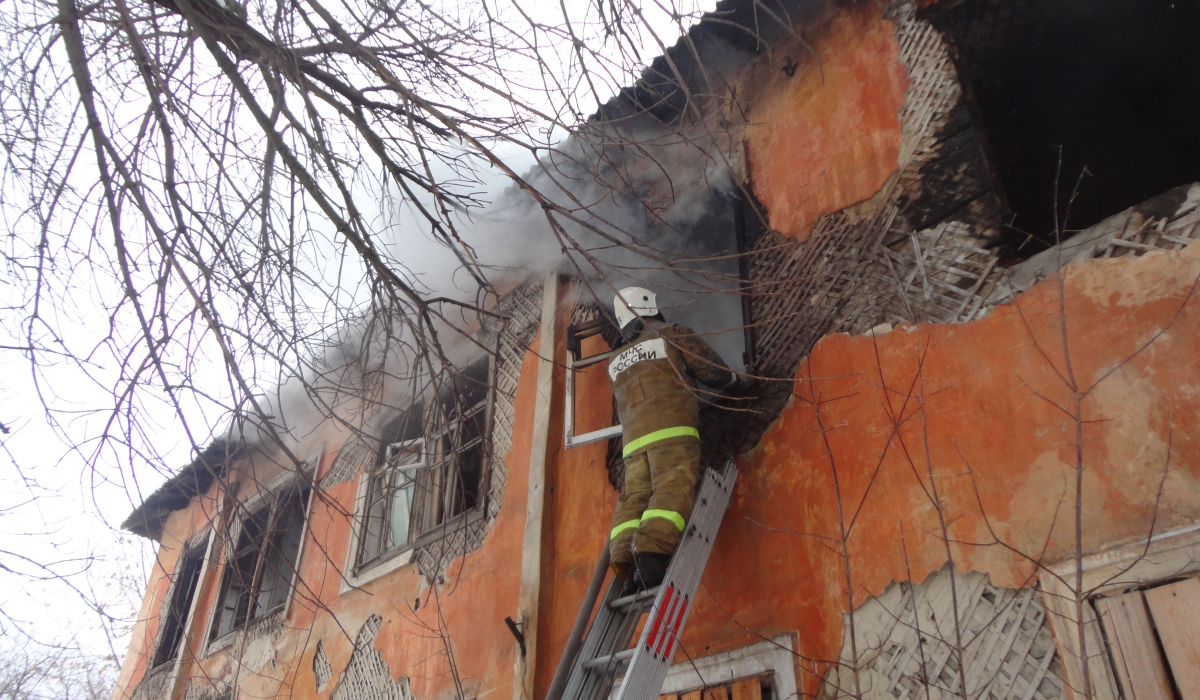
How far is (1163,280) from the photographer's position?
257 cm

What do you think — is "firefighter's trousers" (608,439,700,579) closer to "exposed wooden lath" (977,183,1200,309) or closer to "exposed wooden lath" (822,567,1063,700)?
"exposed wooden lath" (822,567,1063,700)

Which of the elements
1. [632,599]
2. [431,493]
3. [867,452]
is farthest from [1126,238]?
[431,493]

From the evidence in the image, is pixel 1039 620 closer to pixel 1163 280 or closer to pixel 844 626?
pixel 844 626

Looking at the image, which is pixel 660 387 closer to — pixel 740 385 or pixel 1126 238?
pixel 740 385

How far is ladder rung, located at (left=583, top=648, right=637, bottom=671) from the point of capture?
301cm

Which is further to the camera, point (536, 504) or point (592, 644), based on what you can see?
point (536, 504)

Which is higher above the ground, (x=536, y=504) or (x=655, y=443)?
(x=536, y=504)

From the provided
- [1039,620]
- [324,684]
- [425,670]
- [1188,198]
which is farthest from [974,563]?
[324,684]

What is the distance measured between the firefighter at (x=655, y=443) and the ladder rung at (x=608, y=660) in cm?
27

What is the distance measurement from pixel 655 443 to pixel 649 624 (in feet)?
2.76

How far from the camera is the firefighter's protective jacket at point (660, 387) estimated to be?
348cm

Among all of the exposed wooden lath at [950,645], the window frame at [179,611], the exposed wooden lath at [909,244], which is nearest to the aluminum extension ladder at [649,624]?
the exposed wooden lath at [950,645]

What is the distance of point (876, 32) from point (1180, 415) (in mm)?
2449

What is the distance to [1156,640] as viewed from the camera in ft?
7.16
